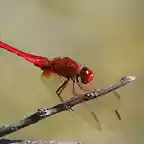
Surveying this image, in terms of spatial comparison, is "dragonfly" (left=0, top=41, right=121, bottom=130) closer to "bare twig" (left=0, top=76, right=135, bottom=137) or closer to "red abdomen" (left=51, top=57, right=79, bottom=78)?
"red abdomen" (left=51, top=57, right=79, bottom=78)

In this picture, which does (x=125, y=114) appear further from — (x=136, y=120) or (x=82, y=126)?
(x=82, y=126)

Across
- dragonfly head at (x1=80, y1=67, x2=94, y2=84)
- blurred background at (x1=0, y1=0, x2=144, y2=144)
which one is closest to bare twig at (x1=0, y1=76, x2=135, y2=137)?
dragonfly head at (x1=80, y1=67, x2=94, y2=84)

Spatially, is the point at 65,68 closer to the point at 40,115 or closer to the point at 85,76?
the point at 85,76

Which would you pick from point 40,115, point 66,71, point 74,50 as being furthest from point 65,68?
point 74,50

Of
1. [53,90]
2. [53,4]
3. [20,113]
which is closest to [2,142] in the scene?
[53,90]

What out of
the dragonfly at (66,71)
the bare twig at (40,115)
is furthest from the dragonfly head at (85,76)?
the bare twig at (40,115)

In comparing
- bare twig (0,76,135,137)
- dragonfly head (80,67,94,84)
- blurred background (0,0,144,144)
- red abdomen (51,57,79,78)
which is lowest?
bare twig (0,76,135,137)
